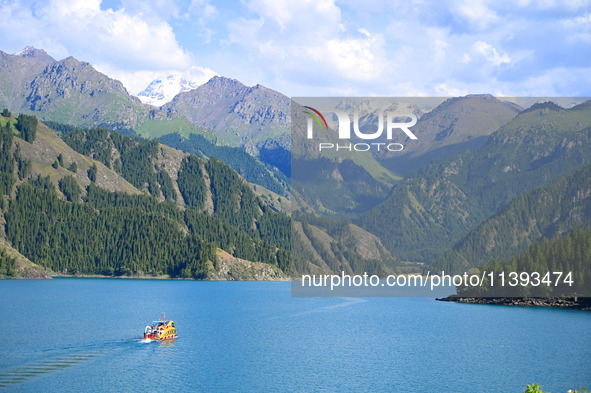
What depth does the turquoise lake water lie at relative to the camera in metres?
102

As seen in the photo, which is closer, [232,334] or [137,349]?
[137,349]

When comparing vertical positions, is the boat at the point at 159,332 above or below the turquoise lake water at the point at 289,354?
above

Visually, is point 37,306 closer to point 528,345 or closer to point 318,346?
point 318,346

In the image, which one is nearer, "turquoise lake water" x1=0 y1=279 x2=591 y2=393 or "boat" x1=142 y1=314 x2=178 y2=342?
"turquoise lake water" x1=0 y1=279 x2=591 y2=393

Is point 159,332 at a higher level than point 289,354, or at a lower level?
higher

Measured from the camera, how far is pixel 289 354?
128m

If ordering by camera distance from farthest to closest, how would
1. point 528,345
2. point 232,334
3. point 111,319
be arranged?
point 111,319
point 232,334
point 528,345

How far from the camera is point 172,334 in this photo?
146 metres

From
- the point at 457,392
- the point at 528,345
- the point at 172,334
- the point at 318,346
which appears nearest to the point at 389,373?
the point at 457,392

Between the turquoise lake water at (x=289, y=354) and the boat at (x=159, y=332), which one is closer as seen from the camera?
the turquoise lake water at (x=289, y=354)

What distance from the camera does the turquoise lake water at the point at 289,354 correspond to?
102 m

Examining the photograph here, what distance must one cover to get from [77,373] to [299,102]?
79.3 m

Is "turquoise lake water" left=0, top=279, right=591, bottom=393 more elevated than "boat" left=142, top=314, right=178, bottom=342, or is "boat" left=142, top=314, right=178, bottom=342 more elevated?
"boat" left=142, top=314, right=178, bottom=342

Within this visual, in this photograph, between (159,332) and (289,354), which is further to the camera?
(159,332)
